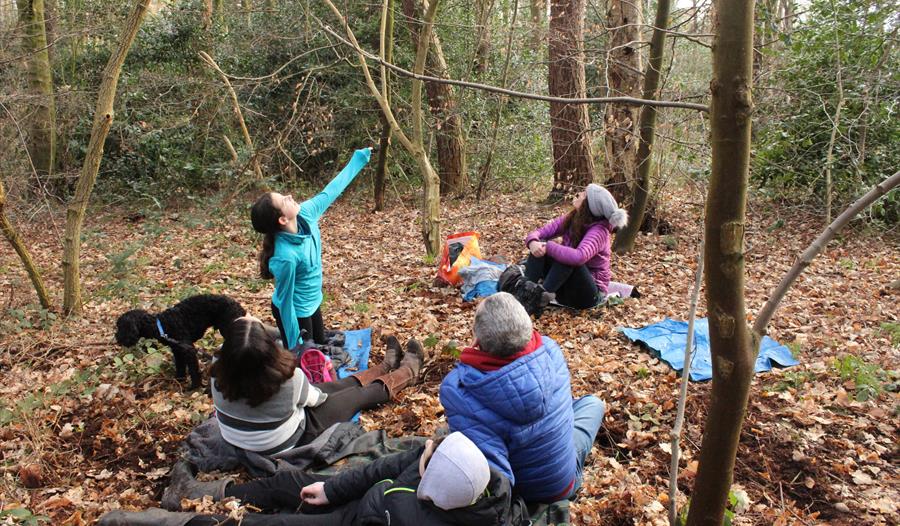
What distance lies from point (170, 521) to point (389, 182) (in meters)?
9.28

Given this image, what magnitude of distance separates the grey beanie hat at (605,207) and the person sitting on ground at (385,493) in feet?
10.6

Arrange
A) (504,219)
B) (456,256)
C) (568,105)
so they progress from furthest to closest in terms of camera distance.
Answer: (504,219) → (568,105) → (456,256)

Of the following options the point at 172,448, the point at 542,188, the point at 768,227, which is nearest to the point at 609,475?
the point at 172,448

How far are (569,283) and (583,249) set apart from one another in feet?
1.14

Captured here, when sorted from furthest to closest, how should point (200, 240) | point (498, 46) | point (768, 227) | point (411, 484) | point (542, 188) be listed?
point (542, 188) < point (498, 46) < point (200, 240) < point (768, 227) < point (411, 484)

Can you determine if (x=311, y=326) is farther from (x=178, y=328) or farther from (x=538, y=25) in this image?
(x=538, y=25)

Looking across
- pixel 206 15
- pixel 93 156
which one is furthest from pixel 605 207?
pixel 206 15

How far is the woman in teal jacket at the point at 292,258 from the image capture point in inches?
172

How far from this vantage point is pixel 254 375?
3225mm

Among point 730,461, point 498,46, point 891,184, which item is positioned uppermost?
point 498,46

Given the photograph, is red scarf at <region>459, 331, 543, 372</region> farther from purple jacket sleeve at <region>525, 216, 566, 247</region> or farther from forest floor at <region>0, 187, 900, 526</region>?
purple jacket sleeve at <region>525, 216, 566, 247</region>

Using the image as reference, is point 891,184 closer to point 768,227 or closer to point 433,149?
point 768,227

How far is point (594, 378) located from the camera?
167 inches

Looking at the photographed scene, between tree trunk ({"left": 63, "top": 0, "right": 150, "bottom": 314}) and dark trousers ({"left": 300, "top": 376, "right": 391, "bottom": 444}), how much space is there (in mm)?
3216
